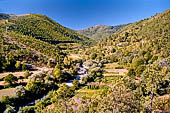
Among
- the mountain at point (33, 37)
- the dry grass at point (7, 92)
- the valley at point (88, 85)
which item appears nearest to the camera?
the valley at point (88, 85)

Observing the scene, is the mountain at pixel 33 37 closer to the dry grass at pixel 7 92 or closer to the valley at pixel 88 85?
the valley at pixel 88 85

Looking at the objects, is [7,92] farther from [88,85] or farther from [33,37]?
[33,37]

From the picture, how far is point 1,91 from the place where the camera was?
37.4 m

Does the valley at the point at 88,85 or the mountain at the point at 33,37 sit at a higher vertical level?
the mountain at the point at 33,37

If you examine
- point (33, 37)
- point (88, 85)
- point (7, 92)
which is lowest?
point (88, 85)

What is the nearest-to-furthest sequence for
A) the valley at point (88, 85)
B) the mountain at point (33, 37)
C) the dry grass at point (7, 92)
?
the valley at point (88, 85), the dry grass at point (7, 92), the mountain at point (33, 37)

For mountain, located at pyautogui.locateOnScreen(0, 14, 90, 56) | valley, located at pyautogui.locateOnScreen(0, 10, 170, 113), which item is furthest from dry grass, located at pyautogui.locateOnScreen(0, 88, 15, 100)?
mountain, located at pyautogui.locateOnScreen(0, 14, 90, 56)

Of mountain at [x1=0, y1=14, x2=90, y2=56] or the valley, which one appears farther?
mountain at [x1=0, y1=14, x2=90, y2=56]

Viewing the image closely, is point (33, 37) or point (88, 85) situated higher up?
point (33, 37)

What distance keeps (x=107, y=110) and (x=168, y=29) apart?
96.6 meters

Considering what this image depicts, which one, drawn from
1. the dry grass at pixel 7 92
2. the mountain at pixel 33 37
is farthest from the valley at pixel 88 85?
the mountain at pixel 33 37

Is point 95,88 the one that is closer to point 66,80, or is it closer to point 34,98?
point 66,80

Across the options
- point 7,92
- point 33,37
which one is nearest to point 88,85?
point 7,92

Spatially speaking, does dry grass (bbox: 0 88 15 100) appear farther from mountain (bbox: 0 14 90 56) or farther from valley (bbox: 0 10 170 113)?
mountain (bbox: 0 14 90 56)
